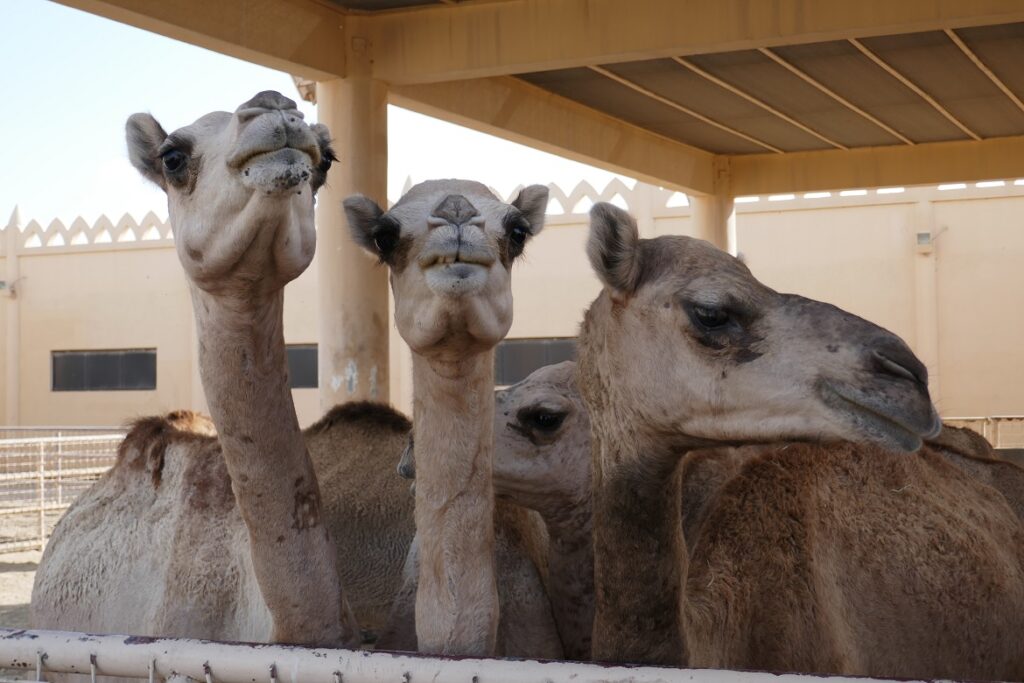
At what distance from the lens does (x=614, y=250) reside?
3.49 meters

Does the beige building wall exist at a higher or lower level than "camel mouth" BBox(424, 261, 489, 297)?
higher

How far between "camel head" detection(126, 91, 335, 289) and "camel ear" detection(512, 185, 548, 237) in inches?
23.5

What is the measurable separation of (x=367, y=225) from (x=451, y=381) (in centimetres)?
50

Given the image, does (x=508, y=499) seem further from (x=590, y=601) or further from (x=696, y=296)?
(x=696, y=296)

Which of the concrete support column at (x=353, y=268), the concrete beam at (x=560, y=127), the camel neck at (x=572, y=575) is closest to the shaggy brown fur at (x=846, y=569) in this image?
the camel neck at (x=572, y=575)

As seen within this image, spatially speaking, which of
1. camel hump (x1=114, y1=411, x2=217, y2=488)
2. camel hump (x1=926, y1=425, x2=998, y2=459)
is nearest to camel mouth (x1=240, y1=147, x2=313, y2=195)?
camel hump (x1=114, y1=411, x2=217, y2=488)

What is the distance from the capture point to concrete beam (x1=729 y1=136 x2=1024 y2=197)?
15.5 metres

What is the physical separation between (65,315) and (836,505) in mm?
24820

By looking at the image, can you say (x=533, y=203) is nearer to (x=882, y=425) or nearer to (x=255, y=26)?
(x=882, y=425)

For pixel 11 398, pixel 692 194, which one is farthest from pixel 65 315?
pixel 692 194

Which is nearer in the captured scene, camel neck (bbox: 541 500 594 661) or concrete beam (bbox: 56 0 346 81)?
camel neck (bbox: 541 500 594 661)

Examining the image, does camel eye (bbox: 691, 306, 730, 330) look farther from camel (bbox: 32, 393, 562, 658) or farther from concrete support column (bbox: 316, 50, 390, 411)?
concrete support column (bbox: 316, 50, 390, 411)

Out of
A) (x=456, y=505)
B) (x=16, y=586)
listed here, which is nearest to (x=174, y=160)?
(x=456, y=505)

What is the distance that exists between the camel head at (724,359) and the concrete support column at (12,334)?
25.6m
